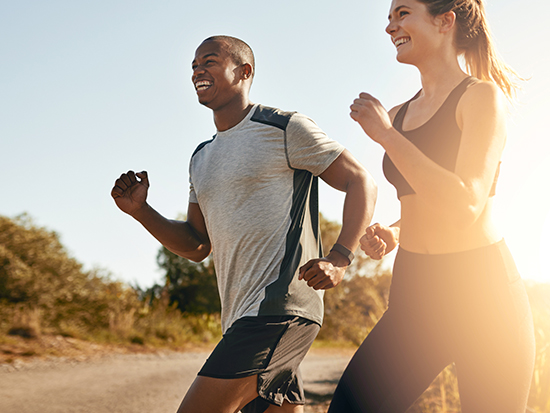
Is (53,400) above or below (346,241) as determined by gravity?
below

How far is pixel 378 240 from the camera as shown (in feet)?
6.72

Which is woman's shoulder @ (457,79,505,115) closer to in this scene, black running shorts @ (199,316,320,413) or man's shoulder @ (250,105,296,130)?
man's shoulder @ (250,105,296,130)

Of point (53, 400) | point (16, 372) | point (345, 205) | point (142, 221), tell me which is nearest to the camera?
point (345, 205)

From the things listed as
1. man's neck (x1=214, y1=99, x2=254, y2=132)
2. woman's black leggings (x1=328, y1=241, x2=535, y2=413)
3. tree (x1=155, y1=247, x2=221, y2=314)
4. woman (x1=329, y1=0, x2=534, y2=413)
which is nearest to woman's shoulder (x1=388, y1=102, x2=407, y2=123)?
woman (x1=329, y1=0, x2=534, y2=413)

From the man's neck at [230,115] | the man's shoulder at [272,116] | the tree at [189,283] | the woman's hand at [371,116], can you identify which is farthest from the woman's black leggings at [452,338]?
the tree at [189,283]

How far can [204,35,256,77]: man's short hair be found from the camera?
274cm

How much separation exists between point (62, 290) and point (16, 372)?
3509 millimetres

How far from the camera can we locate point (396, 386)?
1.86 metres

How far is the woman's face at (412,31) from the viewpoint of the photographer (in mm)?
1815

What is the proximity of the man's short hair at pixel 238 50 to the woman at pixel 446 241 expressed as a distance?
109 cm

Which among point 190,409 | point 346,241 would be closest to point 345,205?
point 346,241

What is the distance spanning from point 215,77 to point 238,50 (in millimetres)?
253

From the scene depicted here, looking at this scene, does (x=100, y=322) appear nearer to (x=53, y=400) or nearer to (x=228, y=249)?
(x=53, y=400)

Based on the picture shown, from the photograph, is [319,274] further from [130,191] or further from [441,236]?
[130,191]
